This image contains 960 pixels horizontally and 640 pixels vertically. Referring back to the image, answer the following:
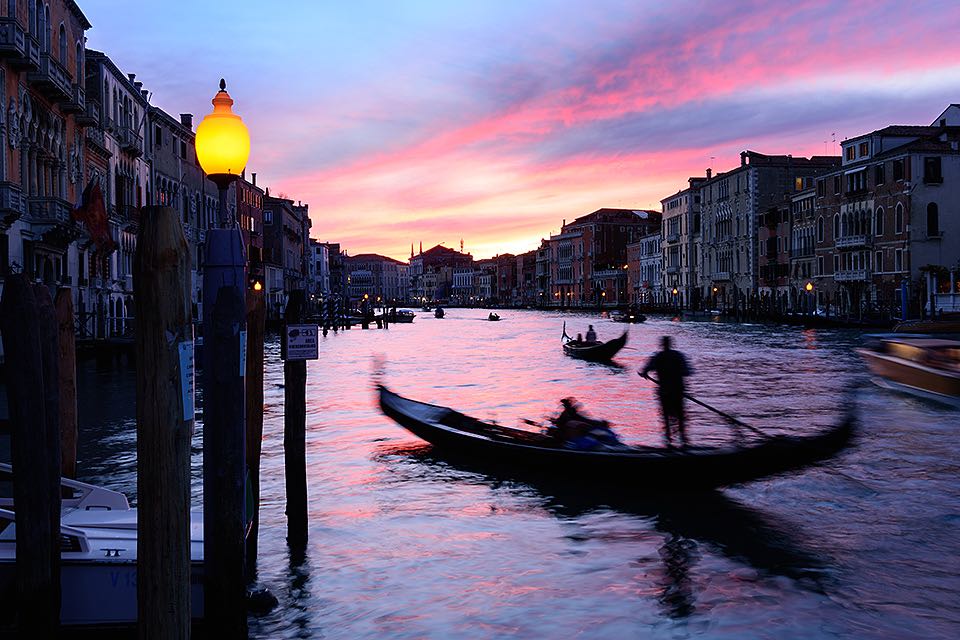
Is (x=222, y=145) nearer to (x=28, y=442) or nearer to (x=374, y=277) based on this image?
(x=28, y=442)

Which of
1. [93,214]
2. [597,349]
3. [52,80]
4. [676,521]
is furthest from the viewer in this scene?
[597,349]

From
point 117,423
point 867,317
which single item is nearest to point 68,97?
point 117,423

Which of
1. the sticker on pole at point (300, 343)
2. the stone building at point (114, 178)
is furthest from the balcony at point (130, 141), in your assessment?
the sticker on pole at point (300, 343)

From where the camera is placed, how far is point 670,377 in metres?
10.4

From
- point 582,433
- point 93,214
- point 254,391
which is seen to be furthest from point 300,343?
point 93,214

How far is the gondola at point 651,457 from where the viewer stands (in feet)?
25.1

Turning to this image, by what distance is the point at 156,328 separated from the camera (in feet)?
10.2

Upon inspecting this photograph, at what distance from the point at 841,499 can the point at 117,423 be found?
9.94 metres

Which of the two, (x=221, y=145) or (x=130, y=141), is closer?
(x=221, y=145)

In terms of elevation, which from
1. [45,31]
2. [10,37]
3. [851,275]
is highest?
[45,31]

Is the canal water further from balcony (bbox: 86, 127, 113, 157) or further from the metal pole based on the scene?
balcony (bbox: 86, 127, 113, 157)

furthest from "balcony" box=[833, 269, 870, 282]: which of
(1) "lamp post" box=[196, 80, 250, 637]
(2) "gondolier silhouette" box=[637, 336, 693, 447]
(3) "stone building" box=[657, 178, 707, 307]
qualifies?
Answer: (1) "lamp post" box=[196, 80, 250, 637]

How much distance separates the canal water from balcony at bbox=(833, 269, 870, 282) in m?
35.8

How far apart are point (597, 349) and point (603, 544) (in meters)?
20.7
